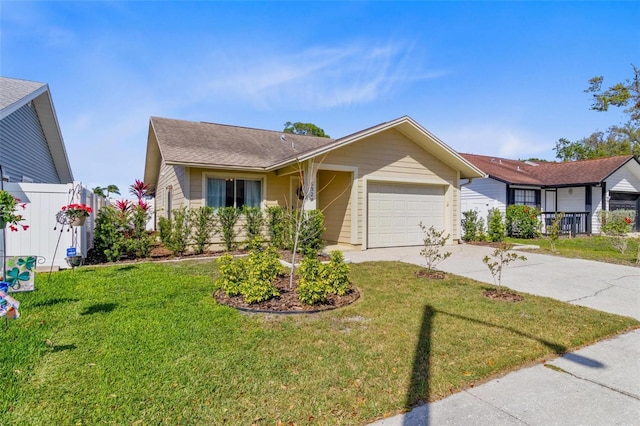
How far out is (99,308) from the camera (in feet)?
15.0

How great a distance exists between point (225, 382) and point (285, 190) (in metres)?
9.30

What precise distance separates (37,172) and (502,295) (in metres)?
15.8

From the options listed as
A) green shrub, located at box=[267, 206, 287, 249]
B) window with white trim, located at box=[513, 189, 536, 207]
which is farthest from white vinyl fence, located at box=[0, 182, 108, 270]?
window with white trim, located at box=[513, 189, 536, 207]

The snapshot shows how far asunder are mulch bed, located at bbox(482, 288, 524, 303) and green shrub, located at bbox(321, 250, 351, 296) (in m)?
2.38

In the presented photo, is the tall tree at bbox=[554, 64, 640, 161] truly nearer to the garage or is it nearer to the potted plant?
the garage

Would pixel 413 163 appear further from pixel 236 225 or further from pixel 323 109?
pixel 323 109

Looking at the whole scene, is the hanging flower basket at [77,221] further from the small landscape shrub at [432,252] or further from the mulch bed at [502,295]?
the mulch bed at [502,295]

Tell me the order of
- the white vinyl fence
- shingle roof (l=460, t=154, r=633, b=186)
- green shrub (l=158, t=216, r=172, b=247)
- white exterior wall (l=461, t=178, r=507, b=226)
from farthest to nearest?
shingle roof (l=460, t=154, r=633, b=186) → white exterior wall (l=461, t=178, r=507, b=226) → green shrub (l=158, t=216, r=172, b=247) → the white vinyl fence

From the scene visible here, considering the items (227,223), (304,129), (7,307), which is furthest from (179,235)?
(304,129)

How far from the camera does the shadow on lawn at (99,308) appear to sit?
174 inches

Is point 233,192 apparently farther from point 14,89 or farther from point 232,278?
point 14,89

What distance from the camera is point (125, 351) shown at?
3.30 metres

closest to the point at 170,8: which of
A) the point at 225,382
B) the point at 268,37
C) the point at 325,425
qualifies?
the point at 268,37

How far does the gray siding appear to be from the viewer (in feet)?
31.9
